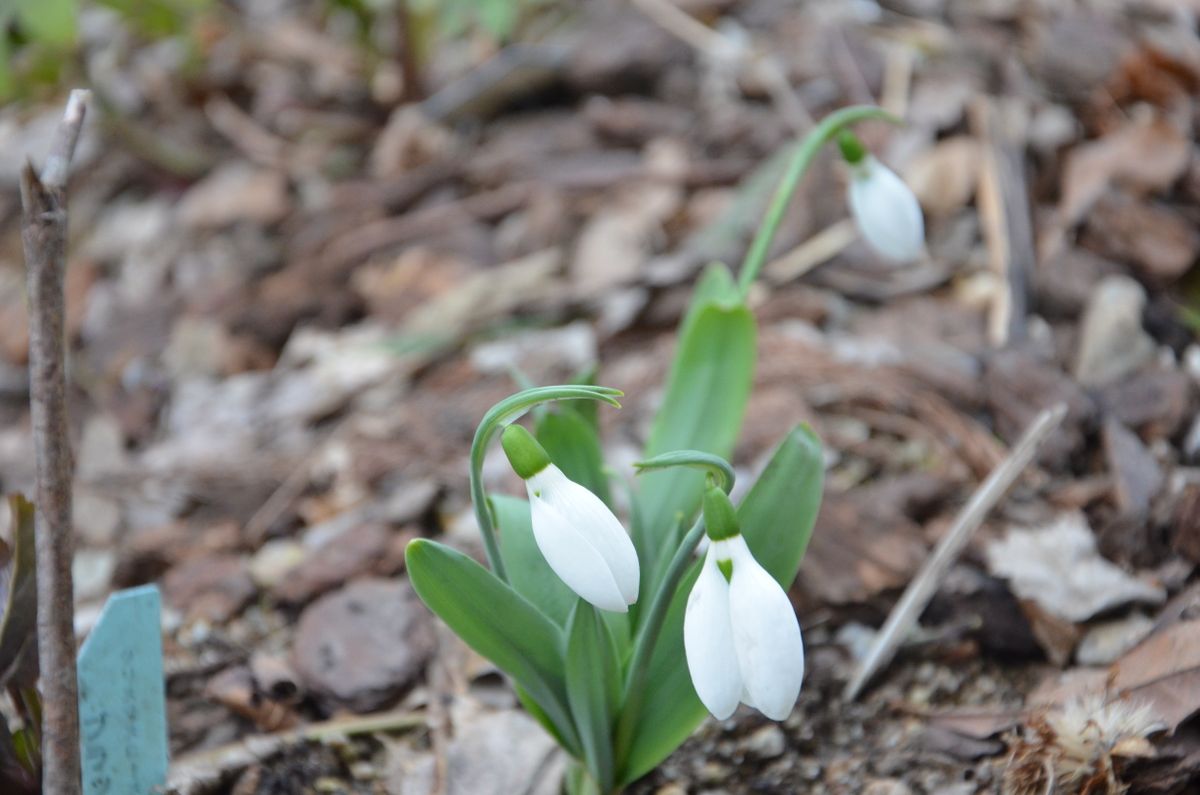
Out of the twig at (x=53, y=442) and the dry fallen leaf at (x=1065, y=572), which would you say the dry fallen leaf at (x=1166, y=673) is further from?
the twig at (x=53, y=442)

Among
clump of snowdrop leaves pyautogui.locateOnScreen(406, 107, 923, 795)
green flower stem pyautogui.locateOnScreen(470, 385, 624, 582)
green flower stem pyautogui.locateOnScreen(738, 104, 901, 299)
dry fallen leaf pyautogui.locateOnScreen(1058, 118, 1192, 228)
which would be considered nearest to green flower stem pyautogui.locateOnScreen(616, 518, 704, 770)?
clump of snowdrop leaves pyautogui.locateOnScreen(406, 107, 923, 795)

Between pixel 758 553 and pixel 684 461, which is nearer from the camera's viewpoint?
pixel 684 461

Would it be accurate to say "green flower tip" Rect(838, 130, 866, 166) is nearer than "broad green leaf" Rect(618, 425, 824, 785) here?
No

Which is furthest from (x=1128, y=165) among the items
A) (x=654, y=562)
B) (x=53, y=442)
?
(x=53, y=442)

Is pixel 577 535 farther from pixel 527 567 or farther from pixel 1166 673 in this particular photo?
pixel 1166 673

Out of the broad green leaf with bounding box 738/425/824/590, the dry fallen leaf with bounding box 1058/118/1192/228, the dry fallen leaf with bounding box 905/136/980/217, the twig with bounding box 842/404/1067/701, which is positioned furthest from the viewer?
the dry fallen leaf with bounding box 905/136/980/217

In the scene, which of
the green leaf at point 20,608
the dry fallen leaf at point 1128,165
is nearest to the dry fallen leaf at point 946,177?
the dry fallen leaf at point 1128,165

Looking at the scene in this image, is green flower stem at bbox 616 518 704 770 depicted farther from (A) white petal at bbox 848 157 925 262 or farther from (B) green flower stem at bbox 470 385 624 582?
(A) white petal at bbox 848 157 925 262
